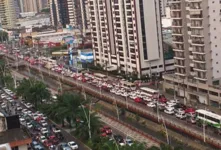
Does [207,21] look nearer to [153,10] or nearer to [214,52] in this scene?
[214,52]

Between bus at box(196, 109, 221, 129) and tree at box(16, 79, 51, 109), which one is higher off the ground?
tree at box(16, 79, 51, 109)

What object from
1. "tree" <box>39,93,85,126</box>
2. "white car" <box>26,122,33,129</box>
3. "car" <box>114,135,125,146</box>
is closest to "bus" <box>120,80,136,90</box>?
"tree" <box>39,93,85,126</box>

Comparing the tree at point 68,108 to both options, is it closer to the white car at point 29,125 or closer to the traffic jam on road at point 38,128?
the traffic jam on road at point 38,128

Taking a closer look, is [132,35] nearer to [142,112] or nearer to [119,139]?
[142,112]

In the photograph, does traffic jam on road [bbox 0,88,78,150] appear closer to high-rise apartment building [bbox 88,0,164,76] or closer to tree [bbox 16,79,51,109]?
tree [bbox 16,79,51,109]

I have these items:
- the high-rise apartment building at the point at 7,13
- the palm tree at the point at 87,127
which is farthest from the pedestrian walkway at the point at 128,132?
the high-rise apartment building at the point at 7,13

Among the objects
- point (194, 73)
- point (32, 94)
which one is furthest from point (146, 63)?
point (32, 94)
